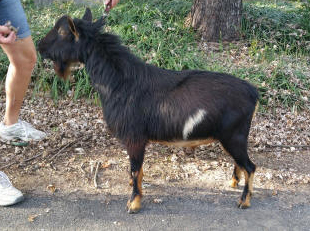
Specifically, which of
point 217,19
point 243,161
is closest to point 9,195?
point 243,161

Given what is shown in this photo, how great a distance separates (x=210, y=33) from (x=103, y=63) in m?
3.88

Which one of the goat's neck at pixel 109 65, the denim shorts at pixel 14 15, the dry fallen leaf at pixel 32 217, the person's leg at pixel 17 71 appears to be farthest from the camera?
the person's leg at pixel 17 71

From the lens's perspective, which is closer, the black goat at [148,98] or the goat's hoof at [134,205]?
the black goat at [148,98]

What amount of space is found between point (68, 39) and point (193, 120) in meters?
1.39

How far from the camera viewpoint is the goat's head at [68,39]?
3092 mm

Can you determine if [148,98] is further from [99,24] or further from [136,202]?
[136,202]

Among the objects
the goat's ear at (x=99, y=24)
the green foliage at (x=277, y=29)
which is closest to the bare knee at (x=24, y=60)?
the goat's ear at (x=99, y=24)

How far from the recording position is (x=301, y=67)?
5836mm

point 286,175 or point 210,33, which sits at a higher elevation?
point 210,33

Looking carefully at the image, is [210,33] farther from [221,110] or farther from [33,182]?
[33,182]

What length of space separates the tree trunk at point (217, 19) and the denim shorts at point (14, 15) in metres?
3.73

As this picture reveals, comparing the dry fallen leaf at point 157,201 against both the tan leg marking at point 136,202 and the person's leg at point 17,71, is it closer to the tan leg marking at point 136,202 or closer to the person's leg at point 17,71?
the tan leg marking at point 136,202

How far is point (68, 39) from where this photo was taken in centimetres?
311

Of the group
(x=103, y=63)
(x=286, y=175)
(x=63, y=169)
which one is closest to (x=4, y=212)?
(x=63, y=169)
